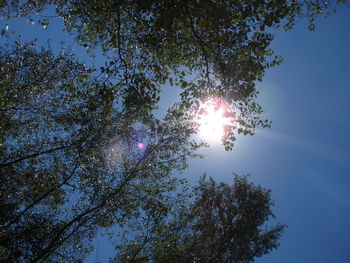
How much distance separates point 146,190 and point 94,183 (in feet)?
11.3

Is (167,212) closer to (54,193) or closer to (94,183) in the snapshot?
(94,183)

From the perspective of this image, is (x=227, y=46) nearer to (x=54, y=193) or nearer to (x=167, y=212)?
(x=167, y=212)

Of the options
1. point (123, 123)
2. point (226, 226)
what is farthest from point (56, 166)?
point (226, 226)

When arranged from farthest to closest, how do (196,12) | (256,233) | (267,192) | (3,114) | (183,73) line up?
1. (267,192)
2. (256,233)
3. (3,114)
4. (183,73)
5. (196,12)

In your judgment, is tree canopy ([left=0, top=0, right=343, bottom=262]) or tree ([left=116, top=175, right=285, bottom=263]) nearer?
tree canopy ([left=0, top=0, right=343, bottom=262])

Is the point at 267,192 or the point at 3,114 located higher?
the point at 3,114

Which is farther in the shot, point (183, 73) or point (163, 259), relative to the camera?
point (163, 259)

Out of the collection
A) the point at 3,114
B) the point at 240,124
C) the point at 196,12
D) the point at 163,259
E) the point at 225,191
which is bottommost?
the point at 163,259

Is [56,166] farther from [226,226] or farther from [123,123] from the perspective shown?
[226,226]

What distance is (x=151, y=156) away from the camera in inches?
645

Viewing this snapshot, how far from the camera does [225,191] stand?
22.7m

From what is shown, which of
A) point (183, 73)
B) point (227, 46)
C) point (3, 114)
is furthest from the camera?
point (3, 114)

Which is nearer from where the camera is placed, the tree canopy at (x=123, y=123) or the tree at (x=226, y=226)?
the tree canopy at (x=123, y=123)

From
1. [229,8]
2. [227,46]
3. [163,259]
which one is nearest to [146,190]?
[163,259]
